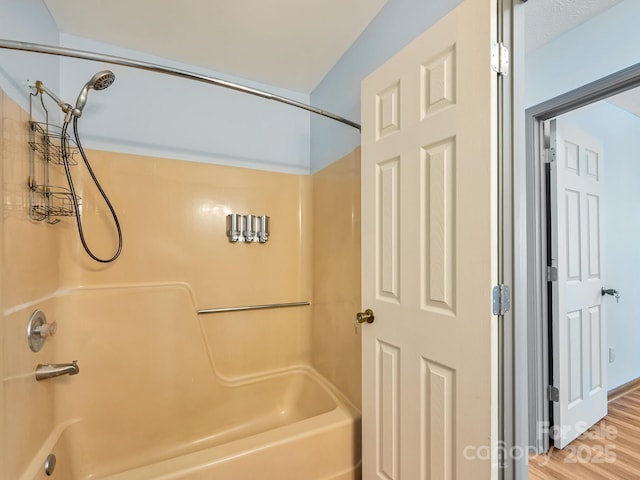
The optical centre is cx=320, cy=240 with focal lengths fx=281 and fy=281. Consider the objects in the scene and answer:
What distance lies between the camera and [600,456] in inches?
64.2

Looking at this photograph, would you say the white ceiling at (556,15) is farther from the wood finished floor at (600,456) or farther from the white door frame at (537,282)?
the wood finished floor at (600,456)

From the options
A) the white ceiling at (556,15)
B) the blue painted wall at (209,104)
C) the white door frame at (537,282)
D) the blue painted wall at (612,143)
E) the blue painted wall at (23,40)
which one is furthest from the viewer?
the white door frame at (537,282)

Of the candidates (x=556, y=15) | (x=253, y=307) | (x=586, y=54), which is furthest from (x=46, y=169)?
(x=586, y=54)

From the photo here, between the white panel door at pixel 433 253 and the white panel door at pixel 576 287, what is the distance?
126 centimetres

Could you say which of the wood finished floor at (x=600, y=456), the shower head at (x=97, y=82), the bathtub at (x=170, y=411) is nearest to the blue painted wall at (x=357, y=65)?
the shower head at (x=97, y=82)

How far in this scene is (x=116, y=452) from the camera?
139 centimetres

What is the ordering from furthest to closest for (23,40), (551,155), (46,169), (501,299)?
1. (551,155)
2. (46,169)
3. (23,40)
4. (501,299)

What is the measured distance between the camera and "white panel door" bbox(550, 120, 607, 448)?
5.49ft

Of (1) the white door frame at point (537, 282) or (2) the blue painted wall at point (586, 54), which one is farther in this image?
(1) the white door frame at point (537, 282)

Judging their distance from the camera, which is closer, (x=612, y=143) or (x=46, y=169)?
(x=46, y=169)

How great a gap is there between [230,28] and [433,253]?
1570mm

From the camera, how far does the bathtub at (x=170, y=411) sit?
108 centimetres

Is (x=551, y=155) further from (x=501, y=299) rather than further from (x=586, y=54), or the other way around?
(x=501, y=299)

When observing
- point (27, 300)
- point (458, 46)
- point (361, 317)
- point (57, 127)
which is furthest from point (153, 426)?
point (458, 46)
